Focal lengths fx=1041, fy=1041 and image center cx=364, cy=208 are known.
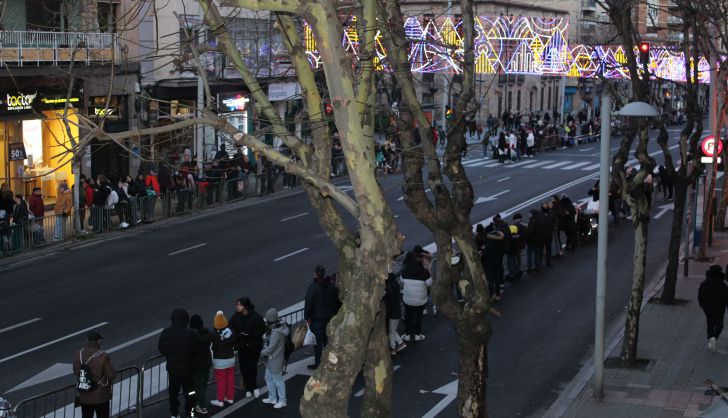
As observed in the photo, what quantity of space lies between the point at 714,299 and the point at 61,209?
54.5 ft

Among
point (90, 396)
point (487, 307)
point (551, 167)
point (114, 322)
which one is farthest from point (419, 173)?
point (551, 167)

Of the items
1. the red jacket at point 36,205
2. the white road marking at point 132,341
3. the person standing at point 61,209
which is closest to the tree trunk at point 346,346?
the white road marking at point 132,341

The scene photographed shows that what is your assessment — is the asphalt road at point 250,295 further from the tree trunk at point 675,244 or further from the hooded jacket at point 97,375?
the hooded jacket at point 97,375

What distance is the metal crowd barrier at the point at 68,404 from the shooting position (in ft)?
42.2

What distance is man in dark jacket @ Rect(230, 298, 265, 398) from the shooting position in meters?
14.0

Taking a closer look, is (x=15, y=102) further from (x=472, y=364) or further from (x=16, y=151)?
(x=472, y=364)

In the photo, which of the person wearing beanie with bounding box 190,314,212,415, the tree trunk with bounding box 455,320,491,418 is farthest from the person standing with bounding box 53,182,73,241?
the tree trunk with bounding box 455,320,491,418

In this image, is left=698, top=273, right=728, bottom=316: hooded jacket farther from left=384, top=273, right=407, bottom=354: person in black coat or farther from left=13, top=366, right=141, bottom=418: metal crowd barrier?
left=13, top=366, right=141, bottom=418: metal crowd barrier

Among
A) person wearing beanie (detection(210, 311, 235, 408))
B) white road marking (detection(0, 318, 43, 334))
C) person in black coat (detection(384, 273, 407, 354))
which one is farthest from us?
white road marking (detection(0, 318, 43, 334))

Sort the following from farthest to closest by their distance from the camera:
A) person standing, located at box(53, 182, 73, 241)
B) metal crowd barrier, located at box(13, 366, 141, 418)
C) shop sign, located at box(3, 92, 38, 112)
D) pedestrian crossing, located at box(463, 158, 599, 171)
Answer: pedestrian crossing, located at box(463, 158, 599, 171)
shop sign, located at box(3, 92, 38, 112)
person standing, located at box(53, 182, 73, 241)
metal crowd barrier, located at box(13, 366, 141, 418)

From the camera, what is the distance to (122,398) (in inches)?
545

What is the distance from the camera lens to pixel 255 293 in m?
20.5

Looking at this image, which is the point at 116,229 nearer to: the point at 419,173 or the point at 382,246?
the point at 419,173

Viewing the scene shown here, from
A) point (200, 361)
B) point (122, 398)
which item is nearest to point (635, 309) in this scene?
point (200, 361)
